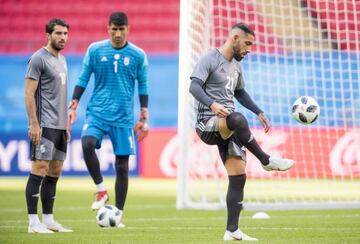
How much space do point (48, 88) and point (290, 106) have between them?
7.32 metres

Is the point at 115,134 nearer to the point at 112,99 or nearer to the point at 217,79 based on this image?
the point at 112,99

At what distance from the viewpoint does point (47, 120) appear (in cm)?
816

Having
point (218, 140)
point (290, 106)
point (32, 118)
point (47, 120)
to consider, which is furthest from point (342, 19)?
point (32, 118)

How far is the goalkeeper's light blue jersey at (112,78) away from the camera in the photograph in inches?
346

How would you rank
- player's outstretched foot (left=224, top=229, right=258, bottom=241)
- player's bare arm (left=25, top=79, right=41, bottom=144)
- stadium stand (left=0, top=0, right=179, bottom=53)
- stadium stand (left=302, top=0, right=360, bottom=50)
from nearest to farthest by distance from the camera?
1. player's outstretched foot (left=224, top=229, right=258, bottom=241)
2. player's bare arm (left=25, top=79, right=41, bottom=144)
3. stadium stand (left=302, top=0, right=360, bottom=50)
4. stadium stand (left=0, top=0, right=179, bottom=53)

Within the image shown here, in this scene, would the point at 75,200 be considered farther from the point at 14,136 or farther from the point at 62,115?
the point at 14,136

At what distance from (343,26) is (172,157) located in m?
6.59

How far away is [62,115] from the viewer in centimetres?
830

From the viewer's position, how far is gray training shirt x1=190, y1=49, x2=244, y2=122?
7.26 metres

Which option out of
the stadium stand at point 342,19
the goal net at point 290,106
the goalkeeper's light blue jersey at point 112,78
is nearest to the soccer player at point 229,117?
the goalkeeper's light blue jersey at point 112,78

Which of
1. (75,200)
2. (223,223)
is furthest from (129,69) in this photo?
(75,200)

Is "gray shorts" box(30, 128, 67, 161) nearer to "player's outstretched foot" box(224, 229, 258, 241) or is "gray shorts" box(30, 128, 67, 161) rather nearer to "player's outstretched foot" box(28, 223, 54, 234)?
"player's outstretched foot" box(28, 223, 54, 234)

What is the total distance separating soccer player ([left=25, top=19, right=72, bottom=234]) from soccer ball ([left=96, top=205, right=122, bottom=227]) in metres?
0.31

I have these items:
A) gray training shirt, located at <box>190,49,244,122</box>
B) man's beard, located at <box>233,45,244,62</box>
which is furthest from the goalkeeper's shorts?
man's beard, located at <box>233,45,244,62</box>
